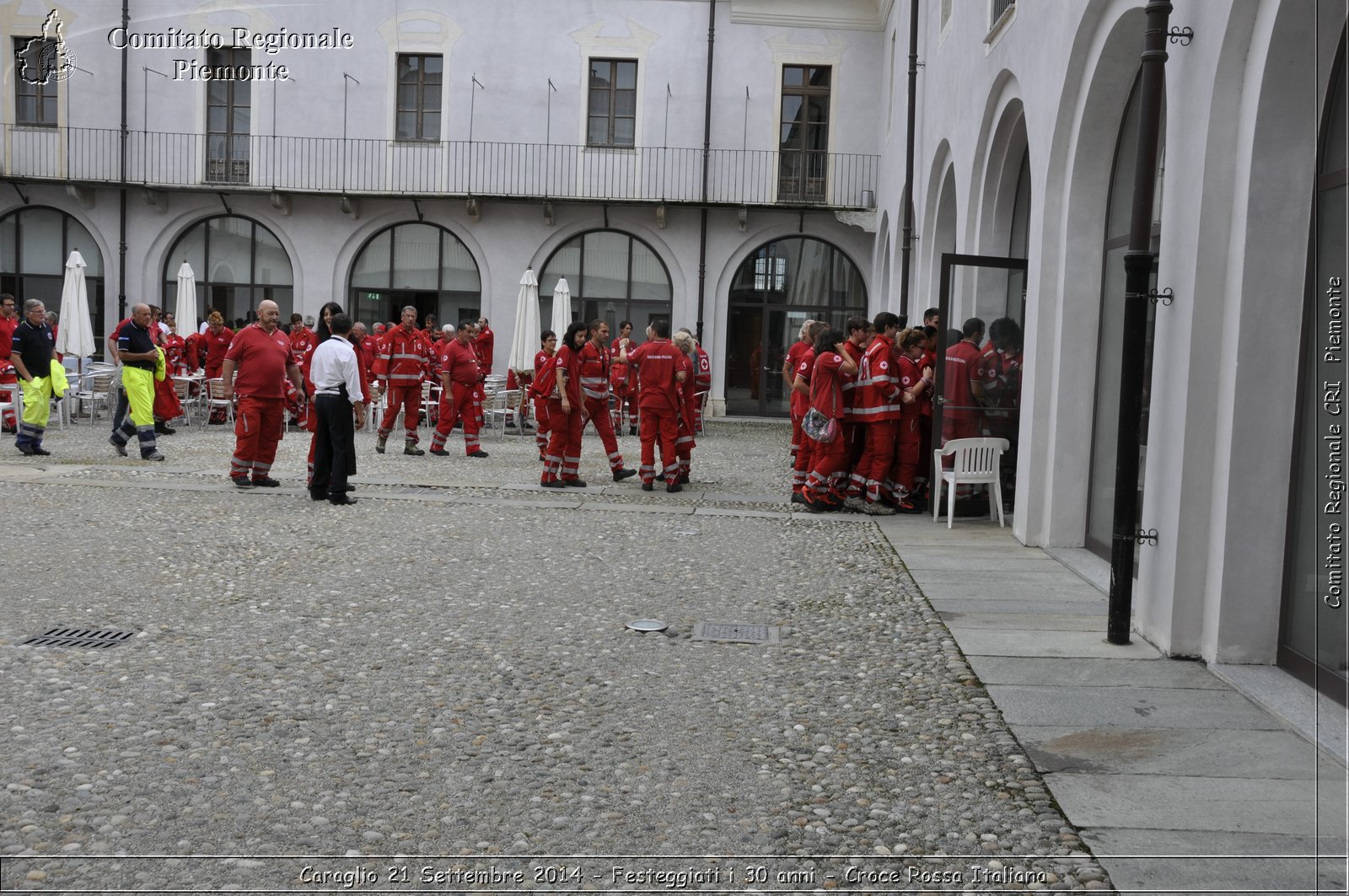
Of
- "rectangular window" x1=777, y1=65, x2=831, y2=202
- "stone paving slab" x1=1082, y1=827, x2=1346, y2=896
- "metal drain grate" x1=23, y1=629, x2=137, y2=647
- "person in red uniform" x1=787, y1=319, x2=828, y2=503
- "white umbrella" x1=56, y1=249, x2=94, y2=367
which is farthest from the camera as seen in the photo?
"rectangular window" x1=777, y1=65, x2=831, y2=202

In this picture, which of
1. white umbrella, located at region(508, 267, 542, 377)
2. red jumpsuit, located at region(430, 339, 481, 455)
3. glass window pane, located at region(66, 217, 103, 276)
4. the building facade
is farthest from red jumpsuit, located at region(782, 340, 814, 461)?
glass window pane, located at region(66, 217, 103, 276)

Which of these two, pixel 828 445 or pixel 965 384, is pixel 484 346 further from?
pixel 965 384

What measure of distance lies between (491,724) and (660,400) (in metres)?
7.87

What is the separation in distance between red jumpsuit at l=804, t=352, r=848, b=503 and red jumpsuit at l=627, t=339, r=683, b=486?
1515 millimetres

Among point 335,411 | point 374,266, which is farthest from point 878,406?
point 374,266

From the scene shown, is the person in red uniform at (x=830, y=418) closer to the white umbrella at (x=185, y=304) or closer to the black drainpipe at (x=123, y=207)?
the white umbrella at (x=185, y=304)

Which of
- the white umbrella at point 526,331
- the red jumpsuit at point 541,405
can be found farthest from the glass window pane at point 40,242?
the red jumpsuit at point 541,405

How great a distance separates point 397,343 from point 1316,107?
1235 cm

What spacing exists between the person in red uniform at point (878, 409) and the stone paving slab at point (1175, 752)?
648 centimetres

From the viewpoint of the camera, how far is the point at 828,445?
452 inches

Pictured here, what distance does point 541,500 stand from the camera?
1172cm

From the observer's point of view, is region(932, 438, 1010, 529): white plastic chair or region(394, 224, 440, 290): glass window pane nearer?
region(932, 438, 1010, 529): white plastic chair

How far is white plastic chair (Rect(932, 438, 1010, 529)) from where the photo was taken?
34.8 feet

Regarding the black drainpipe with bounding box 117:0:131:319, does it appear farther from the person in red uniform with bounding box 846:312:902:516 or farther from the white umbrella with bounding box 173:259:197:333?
the person in red uniform with bounding box 846:312:902:516
